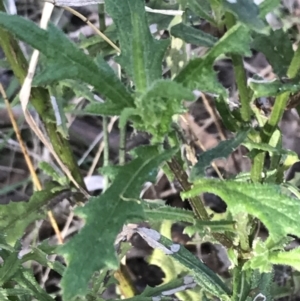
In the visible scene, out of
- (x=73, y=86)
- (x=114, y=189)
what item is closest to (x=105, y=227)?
(x=114, y=189)

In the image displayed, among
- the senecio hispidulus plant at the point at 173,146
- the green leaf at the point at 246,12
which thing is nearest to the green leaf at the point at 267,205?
the senecio hispidulus plant at the point at 173,146

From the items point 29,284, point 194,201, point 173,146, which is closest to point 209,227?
point 194,201

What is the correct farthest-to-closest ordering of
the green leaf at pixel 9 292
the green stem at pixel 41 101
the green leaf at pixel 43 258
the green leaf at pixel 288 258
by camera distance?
1. the green stem at pixel 41 101
2. the green leaf at pixel 43 258
3. the green leaf at pixel 9 292
4. the green leaf at pixel 288 258

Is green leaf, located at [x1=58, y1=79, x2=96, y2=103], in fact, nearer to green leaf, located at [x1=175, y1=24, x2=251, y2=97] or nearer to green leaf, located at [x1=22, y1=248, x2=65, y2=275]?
green leaf, located at [x1=22, y1=248, x2=65, y2=275]

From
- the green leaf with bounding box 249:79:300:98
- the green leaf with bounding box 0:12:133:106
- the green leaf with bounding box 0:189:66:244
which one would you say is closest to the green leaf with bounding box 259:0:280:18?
the green leaf with bounding box 249:79:300:98

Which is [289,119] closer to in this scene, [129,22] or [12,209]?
[12,209]

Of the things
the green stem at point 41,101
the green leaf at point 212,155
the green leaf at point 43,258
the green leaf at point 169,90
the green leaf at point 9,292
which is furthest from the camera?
the green stem at point 41,101

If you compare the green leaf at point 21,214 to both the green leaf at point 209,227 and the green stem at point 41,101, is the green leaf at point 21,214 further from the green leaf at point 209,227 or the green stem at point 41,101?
the green leaf at point 209,227
